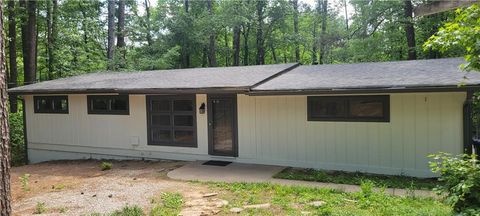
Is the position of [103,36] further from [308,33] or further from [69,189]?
[69,189]

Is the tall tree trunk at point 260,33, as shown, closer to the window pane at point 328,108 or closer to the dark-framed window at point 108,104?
the dark-framed window at point 108,104

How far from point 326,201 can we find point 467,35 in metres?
2.79

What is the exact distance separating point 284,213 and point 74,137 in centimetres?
807

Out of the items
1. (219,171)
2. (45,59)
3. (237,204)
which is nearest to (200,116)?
(219,171)

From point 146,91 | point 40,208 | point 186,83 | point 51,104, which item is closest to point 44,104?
point 51,104

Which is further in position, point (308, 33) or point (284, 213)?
point (308, 33)

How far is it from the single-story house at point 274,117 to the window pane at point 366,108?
2 cm

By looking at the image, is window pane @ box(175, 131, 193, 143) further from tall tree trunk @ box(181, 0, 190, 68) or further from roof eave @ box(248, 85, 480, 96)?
tall tree trunk @ box(181, 0, 190, 68)

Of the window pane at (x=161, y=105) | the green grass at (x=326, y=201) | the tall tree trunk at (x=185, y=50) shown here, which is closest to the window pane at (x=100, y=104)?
the window pane at (x=161, y=105)

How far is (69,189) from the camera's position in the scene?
669 cm

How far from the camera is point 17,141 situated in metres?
13.1

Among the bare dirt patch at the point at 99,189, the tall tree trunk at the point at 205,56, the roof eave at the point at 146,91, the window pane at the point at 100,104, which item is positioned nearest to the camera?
the bare dirt patch at the point at 99,189

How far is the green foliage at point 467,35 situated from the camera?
362 centimetres

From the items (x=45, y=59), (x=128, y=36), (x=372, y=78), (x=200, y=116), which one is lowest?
(x=200, y=116)
